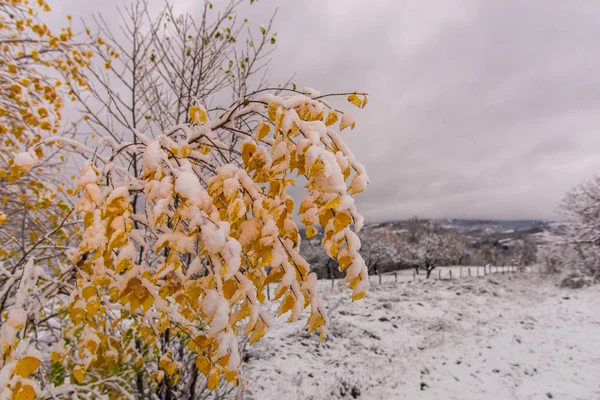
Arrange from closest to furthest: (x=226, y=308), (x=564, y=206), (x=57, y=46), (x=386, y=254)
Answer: (x=226, y=308) → (x=57, y=46) → (x=564, y=206) → (x=386, y=254)

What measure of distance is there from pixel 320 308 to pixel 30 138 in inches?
178

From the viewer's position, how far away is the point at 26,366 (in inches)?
41.9

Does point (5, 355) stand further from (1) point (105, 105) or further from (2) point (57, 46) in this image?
(2) point (57, 46)

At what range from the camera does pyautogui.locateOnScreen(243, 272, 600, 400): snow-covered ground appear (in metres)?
6.15

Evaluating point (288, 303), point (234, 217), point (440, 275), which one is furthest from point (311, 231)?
point (440, 275)

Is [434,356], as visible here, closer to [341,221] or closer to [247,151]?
[341,221]

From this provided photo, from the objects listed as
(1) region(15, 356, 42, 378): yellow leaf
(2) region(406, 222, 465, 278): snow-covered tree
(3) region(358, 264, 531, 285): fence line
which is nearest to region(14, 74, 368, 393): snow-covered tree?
(1) region(15, 356, 42, 378): yellow leaf

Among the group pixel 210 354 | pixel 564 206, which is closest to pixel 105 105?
pixel 210 354

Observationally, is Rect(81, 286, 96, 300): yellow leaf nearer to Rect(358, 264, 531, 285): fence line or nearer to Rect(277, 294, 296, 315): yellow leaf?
Rect(277, 294, 296, 315): yellow leaf

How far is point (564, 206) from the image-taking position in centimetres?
2294

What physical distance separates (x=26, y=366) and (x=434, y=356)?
29.1 ft

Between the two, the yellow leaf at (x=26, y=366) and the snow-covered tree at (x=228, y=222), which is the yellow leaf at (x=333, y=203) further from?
the yellow leaf at (x=26, y=366)

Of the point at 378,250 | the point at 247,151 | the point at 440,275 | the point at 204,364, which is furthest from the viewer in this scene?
the point at 378,250

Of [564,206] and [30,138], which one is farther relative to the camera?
[564,206]
